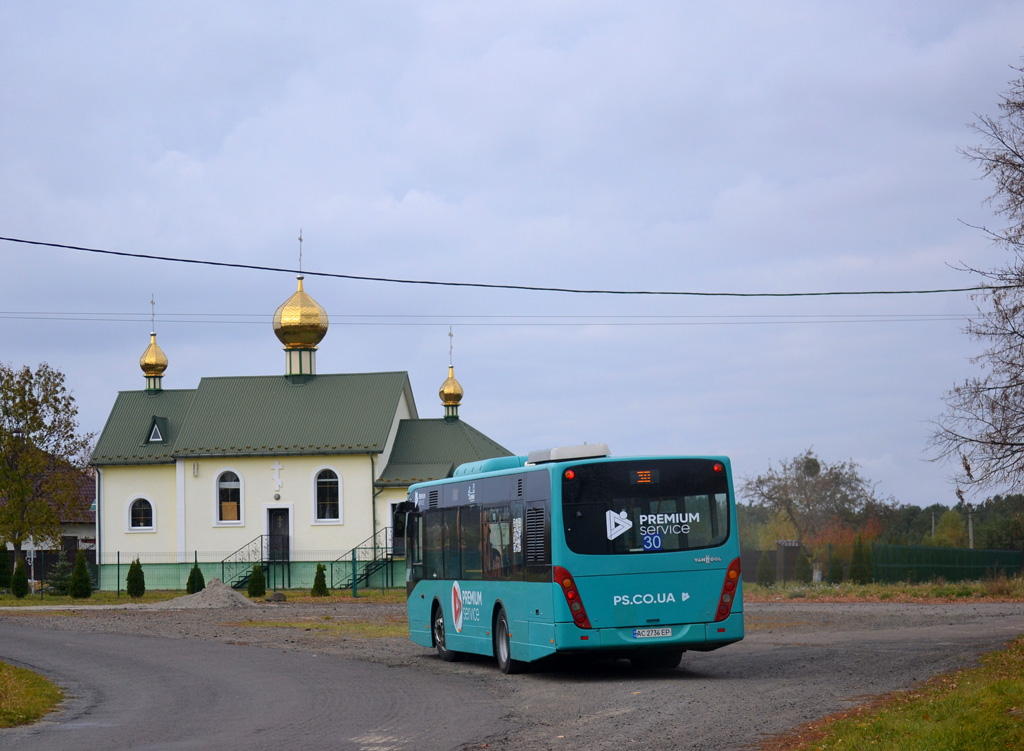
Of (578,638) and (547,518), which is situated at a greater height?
(547,518)

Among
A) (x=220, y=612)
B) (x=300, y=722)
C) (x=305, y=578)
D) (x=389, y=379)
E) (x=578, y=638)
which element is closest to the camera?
(x=300, y=722)

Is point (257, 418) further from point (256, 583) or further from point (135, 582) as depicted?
point (256, 583)

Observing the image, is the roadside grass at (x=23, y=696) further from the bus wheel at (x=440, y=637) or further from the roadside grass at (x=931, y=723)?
the roadside grass at (x=931, y=723)

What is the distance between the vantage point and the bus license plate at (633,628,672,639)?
51.3ft

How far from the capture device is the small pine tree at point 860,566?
4597 centimetres

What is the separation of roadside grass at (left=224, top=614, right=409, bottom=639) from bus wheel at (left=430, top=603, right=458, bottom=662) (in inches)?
221

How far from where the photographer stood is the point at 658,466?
16125 mm

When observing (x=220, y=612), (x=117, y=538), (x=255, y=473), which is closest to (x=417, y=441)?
(x=255, y=473)

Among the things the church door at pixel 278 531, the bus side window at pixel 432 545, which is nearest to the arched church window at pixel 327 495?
the church door at pixel 278 531

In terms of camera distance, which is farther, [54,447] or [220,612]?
[54,447]

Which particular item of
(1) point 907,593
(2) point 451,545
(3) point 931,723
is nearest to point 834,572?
(1) point 907,593

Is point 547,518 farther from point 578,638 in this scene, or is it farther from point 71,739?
point 71,739

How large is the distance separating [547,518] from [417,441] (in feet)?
130

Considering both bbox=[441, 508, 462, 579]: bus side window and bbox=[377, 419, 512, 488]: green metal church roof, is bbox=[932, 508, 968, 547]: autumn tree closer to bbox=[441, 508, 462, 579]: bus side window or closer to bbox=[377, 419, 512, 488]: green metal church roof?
bbox=[377, 419, 512, 488]: green metal church roof
